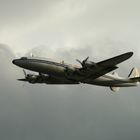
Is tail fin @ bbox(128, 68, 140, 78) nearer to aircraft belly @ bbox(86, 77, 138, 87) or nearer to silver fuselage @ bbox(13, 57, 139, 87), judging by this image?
aircraft belly @ bbox(86, 77, 138, 87)

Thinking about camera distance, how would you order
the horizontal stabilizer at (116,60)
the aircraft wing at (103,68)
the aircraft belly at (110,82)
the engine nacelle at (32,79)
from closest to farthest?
the horizontal stabilizer at (116,60), the aircraft wing at (103,68), the aircraft belly at (110,82), the engine nacelle at (32,79)

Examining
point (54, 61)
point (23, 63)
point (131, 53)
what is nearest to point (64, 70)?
point (54, 61)

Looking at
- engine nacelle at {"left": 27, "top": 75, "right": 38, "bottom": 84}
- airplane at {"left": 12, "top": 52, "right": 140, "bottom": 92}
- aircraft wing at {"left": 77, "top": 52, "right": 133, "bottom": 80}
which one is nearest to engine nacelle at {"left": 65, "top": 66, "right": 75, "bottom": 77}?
airplane at {"left": 12, "top": 52, "right": 140, "bottom": 92}

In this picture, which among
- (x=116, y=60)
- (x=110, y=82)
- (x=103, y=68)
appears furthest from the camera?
(x=110, y=82)

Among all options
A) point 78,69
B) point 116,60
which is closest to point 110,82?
point 78,69

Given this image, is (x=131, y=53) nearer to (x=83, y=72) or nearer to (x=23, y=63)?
(x=83, y=72)

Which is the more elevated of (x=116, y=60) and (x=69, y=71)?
(x=116, y=60)

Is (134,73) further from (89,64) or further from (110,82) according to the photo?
(89,64)

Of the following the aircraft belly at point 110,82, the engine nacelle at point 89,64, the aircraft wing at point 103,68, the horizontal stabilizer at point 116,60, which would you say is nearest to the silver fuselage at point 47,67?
the aircraft wing at point 103,68

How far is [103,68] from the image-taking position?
75.0m

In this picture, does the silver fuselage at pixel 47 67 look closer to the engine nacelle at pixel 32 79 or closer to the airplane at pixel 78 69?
the airplane at pixel 78 69

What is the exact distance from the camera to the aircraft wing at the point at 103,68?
71375mm

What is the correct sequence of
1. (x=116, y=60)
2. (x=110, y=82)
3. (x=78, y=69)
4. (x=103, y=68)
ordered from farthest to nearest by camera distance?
(x=110, y=82) → (x=78, y=69) → (x=103, y=68) → (x=116, y=60)

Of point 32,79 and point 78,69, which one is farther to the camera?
point 32,79
